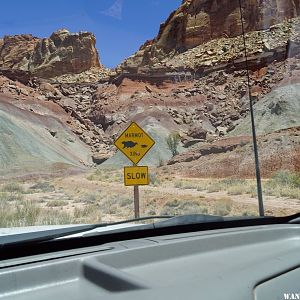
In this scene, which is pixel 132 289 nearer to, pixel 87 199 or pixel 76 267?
pixel 76 267

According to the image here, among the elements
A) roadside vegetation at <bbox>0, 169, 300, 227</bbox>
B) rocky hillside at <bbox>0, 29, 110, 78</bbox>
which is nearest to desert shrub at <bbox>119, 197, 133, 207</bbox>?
roadside vegetation at <bbox>0, 169, 300, 227</bbox>

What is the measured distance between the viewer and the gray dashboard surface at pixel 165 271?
1.86 metres

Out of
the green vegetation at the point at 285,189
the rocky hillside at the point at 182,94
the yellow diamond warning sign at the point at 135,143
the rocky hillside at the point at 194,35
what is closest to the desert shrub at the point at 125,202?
the green vegetation at the point at 285,189

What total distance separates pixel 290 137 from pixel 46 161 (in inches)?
953

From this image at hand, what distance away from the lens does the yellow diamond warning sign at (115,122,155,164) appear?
37.4 ft

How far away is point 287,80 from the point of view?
48125 millimetres

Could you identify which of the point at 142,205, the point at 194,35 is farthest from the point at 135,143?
the point at 194,35

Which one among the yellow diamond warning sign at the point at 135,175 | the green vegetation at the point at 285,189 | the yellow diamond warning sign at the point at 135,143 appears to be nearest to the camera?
the yellow diamond warning sign at the point at 135,175

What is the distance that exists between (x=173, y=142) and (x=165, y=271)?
170 feet

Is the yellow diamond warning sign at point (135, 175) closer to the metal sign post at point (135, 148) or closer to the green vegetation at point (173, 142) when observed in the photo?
the metal sign post at point (135, 148)

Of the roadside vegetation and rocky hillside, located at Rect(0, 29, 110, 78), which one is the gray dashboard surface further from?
rocky hillside, located at Rect(0, 29, 110, 78)

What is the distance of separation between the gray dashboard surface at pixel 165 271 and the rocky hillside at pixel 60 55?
87984mm

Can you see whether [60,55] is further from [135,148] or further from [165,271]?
[165,271]

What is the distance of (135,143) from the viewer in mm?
11594
